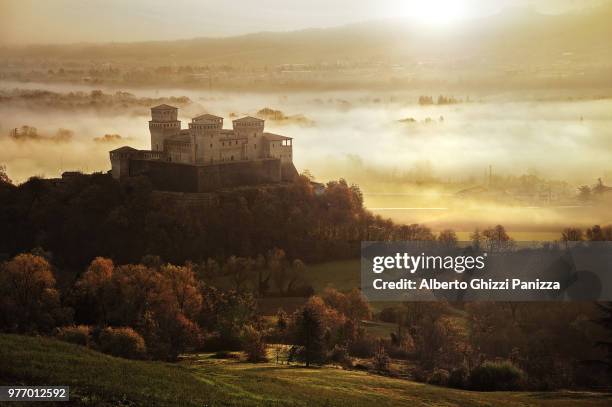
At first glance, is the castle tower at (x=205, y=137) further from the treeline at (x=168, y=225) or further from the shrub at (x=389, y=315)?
the shrub at (x=389, y=315)

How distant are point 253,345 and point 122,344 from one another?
12.7 ft

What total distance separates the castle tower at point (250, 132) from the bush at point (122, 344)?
16.0m

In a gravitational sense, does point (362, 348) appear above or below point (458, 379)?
above

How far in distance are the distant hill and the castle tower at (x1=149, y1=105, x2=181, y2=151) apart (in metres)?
6.35

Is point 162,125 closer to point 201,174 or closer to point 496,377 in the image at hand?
point 201,174

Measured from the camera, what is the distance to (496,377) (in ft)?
78.7

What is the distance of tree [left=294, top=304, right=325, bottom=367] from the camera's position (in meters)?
25.2

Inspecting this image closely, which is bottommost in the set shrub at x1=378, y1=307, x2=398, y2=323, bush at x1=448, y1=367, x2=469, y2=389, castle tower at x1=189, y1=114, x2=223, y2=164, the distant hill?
bush at x1=448, y1=367, x2=469, y2=389

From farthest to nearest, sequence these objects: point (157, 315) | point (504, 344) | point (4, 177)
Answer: point (4, 177) → point (504, 344) → point (157, 315)

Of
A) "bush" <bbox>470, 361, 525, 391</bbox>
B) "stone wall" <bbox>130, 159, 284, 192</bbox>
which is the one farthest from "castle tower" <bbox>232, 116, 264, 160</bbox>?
"bush" <bbox>470, 361, 525, 391</bbox>

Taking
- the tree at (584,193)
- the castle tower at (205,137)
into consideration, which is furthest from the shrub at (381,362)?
the tree at (584,193)

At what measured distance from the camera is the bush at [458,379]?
2386cm

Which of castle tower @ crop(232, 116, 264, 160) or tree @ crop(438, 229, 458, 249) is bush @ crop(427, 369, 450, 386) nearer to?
tree @ crop(438, 229, 458, 249)

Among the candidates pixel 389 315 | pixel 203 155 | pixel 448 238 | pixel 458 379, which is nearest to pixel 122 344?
pixel 458 379
